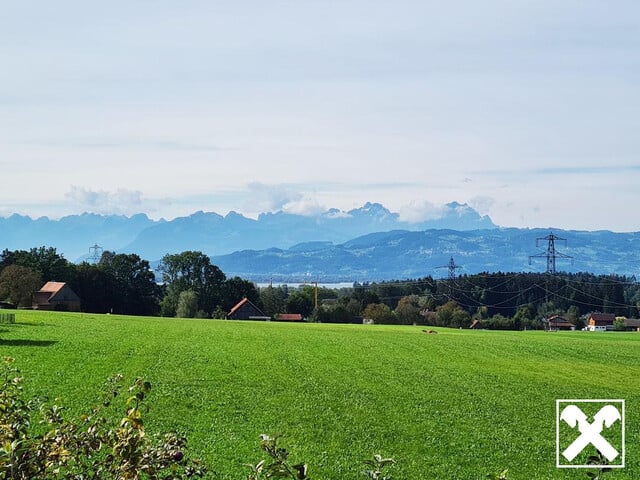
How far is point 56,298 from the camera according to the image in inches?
4033

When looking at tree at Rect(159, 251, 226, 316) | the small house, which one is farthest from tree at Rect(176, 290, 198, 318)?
the small house

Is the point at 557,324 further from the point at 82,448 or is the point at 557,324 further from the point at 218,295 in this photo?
the point at 82,448

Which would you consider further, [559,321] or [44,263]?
[559,321]

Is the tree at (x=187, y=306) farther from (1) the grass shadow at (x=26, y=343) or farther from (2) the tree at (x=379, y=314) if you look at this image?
(1) the grass shadow at (x=26, y=343)

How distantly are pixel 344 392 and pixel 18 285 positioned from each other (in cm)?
7983

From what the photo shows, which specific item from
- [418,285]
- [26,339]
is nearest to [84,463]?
[26,339]

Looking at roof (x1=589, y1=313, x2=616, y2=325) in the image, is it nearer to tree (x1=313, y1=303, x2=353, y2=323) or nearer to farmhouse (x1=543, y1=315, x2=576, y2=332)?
farmhouse (x1=543, y1=315, x2=576, y2=332)

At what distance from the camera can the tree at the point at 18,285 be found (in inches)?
3909

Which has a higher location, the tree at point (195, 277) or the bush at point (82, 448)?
the tree at point (195, 277)

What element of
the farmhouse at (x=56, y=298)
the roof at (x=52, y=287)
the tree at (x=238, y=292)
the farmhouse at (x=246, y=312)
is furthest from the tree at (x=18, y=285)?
the tree at (x=238, y=292)

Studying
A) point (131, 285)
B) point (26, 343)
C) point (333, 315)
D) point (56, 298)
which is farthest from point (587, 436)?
point (131, 285)

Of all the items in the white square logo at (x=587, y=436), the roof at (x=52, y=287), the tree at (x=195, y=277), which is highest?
the tree at (x=195, y=277)

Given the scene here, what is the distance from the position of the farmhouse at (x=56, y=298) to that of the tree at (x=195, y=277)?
76.2 ft

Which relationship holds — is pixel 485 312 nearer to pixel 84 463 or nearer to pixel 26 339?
pixel 26 339
